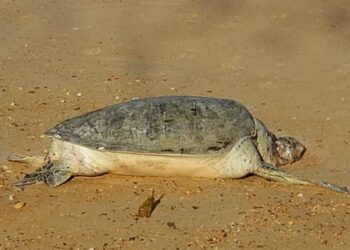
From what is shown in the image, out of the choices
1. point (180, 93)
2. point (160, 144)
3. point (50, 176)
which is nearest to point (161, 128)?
point (160, 144)

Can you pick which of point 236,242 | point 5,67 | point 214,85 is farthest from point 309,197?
point 5,67

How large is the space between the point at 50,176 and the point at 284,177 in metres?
1.70

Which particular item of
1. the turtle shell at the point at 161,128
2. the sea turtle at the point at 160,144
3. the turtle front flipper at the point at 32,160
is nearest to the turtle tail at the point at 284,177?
the sea turtle at the point at 160,144

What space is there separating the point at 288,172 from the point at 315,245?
1.26 meters

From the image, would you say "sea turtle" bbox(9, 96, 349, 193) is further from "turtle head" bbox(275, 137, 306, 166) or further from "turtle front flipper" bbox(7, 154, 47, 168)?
"turtle head" bbox(275, 137, 306, 166)

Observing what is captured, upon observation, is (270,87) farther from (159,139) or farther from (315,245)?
(315,245)

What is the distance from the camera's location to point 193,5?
1154 centimetres

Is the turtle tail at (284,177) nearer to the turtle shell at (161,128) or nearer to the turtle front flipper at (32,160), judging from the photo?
the turtle shell at (161,128)

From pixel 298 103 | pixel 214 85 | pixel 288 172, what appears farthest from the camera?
pixel 214 85

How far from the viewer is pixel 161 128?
6.06m

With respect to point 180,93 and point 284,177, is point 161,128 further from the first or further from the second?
point 180,93

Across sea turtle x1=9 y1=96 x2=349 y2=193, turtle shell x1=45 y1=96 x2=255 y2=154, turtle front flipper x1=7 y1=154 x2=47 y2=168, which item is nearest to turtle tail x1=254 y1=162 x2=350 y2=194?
sea turtle x1=9 y1=96 x2=349 y2=193

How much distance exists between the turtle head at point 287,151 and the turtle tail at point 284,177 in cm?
30

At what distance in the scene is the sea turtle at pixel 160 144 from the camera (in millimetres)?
6020
